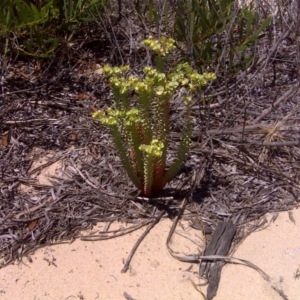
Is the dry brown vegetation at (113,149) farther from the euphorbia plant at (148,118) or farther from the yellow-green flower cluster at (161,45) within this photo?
the yellow-green flower cluster at (161,45)

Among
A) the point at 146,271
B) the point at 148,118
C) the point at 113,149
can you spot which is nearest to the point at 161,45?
the point at 148,118

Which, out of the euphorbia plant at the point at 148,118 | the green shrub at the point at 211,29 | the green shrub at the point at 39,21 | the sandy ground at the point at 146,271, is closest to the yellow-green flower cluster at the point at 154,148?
the euphorbia plant at the point at 148,118

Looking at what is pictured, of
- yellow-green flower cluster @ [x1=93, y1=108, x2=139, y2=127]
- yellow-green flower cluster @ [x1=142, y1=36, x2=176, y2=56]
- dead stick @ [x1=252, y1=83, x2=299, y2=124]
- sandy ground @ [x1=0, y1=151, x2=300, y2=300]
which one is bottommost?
sandy ground @ [x1=0, y1=151, x2=300, y2=300]

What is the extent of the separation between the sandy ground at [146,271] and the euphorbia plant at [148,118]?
0.27 metres

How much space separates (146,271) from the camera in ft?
7.73

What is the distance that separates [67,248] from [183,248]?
52 cm

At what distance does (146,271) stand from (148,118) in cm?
66

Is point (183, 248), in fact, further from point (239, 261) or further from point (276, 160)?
point (276, 160)

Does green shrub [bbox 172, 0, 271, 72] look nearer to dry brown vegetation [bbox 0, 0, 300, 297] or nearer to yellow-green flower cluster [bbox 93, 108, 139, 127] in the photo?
dry brown vegetation [bbox 0, 0, 300, 297]

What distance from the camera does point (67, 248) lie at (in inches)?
96.0

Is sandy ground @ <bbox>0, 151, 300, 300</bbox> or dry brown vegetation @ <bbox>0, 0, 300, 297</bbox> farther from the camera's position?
dry brown vegetation @ <bbox>0, 0, 300, 297</bbox>

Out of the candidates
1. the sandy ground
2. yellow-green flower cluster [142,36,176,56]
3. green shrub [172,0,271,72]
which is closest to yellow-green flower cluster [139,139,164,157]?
yellow-green flower cluster [142,36,176,56]

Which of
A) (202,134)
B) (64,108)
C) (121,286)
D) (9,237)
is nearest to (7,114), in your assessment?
(64,108)

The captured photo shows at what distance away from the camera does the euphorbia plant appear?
2193 millimetres
